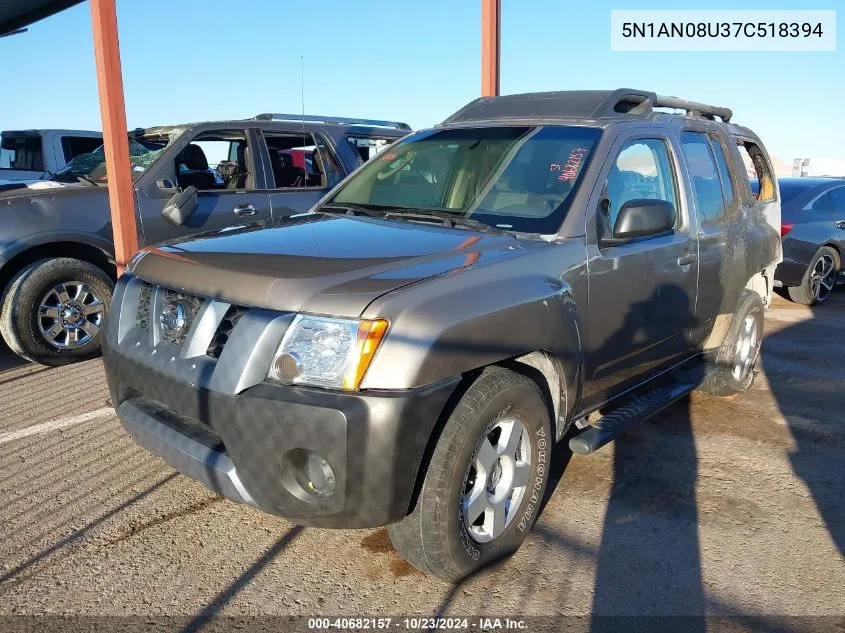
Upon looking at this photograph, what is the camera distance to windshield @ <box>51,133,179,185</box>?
601 centimetres

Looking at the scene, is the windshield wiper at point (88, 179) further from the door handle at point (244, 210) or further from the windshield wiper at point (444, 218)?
the windshield wiper at point (444, 218)

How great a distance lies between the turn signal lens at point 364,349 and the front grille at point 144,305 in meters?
1.13

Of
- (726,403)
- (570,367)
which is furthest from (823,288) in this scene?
(570,367)

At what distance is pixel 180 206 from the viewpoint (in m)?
5.37

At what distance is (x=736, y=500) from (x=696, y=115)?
100 inches

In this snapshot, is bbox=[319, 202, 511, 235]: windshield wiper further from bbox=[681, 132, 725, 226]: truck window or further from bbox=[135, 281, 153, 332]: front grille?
bbox=[681, 132, 725, 226]: truck window

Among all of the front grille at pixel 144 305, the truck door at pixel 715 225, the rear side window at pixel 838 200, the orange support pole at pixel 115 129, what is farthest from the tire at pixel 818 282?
the front grille at pixel 144 305

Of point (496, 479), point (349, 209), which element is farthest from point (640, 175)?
point (496, 479)

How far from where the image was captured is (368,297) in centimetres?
233

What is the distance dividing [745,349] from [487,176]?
2562 millimetres

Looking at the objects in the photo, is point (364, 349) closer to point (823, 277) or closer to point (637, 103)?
point (637, 103)

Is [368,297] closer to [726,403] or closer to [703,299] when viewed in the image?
[703,299]

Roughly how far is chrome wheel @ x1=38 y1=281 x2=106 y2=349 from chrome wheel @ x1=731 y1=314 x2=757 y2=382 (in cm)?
478

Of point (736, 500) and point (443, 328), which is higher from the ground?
point (443, 328)
